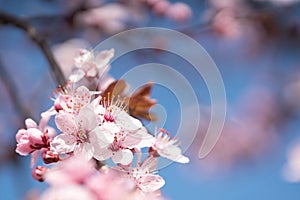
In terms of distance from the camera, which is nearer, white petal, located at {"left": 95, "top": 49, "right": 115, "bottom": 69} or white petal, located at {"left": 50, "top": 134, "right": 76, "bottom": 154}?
white petal, located at {"left": 50, "top": 134, "right": 76, "bottom": 154}

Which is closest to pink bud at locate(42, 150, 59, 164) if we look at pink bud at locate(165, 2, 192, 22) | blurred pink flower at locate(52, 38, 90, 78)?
blurred pink flower at locate(52, 38, 90, 78)

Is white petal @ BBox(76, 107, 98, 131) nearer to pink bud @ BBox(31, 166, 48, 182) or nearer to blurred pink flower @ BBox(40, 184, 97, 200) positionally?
pink bud @ BBox(31, 166, 48, 182)

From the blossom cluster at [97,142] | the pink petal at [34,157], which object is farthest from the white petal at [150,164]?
the pink petal at [34,157]

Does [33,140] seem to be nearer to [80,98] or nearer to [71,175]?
[80,98]

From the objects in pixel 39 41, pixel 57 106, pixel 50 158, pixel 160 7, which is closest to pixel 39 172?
pixel 50 158

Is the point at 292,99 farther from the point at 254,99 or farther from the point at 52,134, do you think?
the point at 52,134

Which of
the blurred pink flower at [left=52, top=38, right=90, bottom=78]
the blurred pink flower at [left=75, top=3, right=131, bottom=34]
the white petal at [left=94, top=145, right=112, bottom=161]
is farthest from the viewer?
the blurred pink flower at [left=75, top=3, right=131, bottom=34]

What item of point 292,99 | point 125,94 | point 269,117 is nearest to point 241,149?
point 269,117
